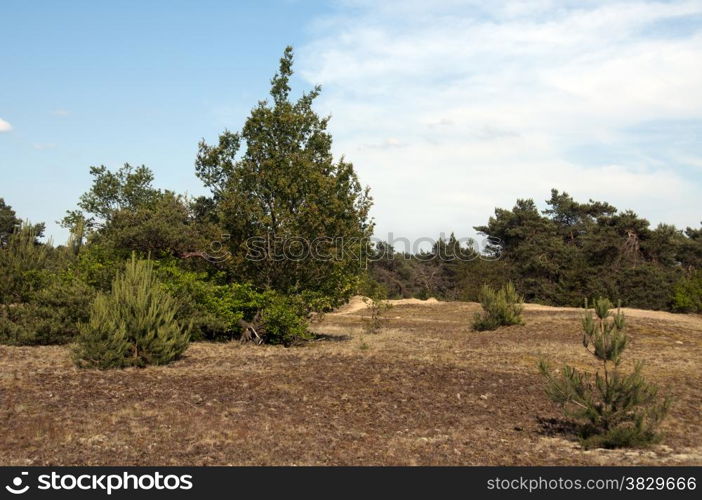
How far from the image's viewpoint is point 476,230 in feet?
196

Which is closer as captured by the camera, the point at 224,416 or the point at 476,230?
the point at 224,416

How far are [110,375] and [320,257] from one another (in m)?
8.09

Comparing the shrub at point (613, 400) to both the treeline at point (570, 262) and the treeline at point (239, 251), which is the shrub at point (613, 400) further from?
the treeline at point (570, 262)

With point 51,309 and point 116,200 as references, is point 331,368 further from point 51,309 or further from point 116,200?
point 116,200

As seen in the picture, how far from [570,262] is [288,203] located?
32849mm

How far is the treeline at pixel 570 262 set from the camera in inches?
1556

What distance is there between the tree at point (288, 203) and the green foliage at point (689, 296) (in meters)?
21.3

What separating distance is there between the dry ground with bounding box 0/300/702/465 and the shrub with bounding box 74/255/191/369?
1.55 ft

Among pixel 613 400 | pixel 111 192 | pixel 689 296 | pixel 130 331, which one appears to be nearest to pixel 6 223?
pixel 111 192

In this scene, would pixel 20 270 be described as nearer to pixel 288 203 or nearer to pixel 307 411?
pixel 288 203

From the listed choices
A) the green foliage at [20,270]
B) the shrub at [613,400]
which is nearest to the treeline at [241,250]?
the green foliage at [20,270]

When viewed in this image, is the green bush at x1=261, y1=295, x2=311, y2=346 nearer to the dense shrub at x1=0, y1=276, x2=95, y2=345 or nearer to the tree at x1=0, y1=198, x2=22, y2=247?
the dense shrub at x1=0, y1=276, x2=95, y2=345

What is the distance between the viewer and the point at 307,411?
9844 mm

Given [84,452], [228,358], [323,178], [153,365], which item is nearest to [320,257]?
[323,178]
